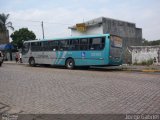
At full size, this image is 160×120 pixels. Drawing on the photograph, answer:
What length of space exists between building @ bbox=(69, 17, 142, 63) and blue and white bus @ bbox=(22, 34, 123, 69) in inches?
324

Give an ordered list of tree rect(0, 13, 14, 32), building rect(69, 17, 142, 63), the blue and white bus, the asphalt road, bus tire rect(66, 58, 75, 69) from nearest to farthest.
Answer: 1. the asphalt road
2. the blue and white bus
3. bus tire rect(66, 58, 75, 69)
4. building rect(69, 17, 142, 63)
5. tree rect(0, 13, 14, 32)

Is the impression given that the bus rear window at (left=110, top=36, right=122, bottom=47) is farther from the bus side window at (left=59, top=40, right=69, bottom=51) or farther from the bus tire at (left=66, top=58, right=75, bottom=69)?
the bus side window at (left=59, top=40, right=69, bottom=51)

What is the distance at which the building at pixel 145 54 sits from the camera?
77.6ft

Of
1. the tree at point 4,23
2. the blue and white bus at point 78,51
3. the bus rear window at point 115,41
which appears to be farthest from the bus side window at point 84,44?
the tree at point 4,23

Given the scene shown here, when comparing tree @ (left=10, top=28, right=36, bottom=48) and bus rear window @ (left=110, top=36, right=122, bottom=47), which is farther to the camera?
tree @ (left=10, top=28, right=36, bottom=48)

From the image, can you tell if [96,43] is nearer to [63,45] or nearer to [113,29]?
[63,45]

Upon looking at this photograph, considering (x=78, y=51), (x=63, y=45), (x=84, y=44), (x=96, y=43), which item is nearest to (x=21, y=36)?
(x=63, y=45)

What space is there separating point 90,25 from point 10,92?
22.4 metres

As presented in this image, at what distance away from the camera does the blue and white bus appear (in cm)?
1936

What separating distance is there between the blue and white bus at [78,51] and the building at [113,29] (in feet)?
27.0

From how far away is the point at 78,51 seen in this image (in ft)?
69.8

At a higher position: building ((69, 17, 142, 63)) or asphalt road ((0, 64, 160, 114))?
building ((69, 17, 142, 63))

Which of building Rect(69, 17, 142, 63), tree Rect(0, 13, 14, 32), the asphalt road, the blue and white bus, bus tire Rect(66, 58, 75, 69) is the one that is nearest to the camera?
the asphalt road

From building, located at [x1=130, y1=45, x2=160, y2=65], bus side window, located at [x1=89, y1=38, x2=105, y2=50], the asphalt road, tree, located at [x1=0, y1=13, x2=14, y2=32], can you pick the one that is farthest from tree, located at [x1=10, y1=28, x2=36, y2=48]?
the asphalt road
